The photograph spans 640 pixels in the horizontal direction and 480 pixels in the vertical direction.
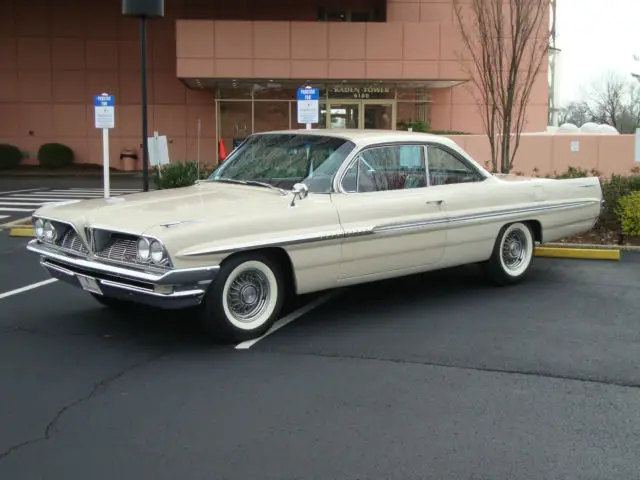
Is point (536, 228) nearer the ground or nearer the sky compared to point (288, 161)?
nearer the ground

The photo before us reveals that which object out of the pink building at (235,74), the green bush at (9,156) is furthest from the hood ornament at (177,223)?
the green bush at (9,156)

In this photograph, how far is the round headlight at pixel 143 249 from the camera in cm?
496

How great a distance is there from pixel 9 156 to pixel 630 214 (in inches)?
957

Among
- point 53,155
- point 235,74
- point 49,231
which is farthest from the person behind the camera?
point 53,155

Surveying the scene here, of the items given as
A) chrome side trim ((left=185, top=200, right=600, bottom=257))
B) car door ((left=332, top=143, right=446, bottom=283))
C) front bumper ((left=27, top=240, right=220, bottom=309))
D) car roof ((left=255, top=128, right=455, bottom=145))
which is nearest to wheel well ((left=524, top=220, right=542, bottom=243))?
chrome side trim ((left=185, top=200, right=600, bottom=257))

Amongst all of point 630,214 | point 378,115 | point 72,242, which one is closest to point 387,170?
point 72,242

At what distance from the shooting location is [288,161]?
6.45 m

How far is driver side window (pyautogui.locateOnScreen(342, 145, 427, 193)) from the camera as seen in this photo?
623 cm

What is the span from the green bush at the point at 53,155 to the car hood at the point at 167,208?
23.4m

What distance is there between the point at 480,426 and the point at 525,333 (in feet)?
6.62

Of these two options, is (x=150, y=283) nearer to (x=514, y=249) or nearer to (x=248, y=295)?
(x=248, y=295)

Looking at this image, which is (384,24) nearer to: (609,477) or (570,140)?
(570,140)

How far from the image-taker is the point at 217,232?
5125mm

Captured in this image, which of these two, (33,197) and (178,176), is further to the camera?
(33,197)
